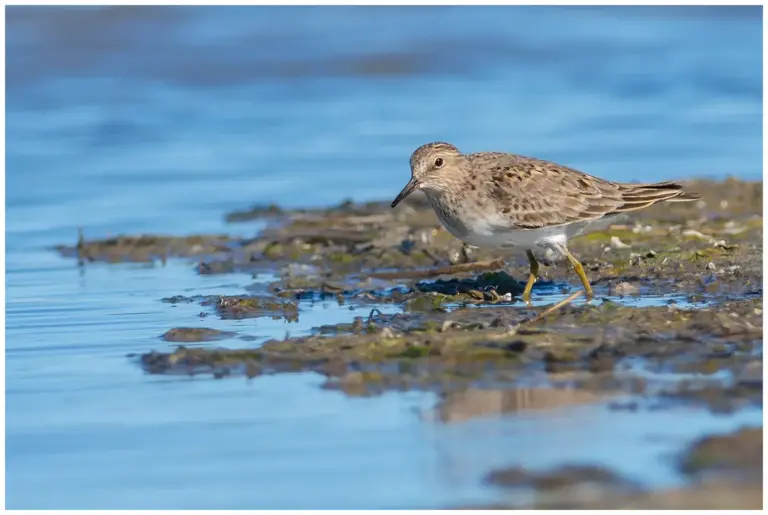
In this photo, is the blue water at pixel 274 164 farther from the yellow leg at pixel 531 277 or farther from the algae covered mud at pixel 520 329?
the yellow leg at pixel 531 277

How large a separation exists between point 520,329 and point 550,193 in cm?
222

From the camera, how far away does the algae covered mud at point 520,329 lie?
6051 mm

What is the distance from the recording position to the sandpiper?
33.0 feet

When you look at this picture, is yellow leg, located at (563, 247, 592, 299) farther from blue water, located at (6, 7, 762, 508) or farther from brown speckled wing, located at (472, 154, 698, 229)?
blue water, located at (6, 7, 762, 508)

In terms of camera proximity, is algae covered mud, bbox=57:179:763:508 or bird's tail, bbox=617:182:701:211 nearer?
algae covered mud, bbox=57:179:763:508

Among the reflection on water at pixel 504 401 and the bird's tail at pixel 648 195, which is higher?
the bird's tail at pixel 648 195

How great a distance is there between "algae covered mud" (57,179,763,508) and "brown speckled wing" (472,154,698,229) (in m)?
0.55

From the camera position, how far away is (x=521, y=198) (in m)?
10.1

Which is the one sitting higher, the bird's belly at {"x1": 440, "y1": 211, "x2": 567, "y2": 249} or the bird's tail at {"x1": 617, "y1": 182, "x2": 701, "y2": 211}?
the bird's tail at {"x1": 617, "y1": 182, "x2": 701, "y2": 211}

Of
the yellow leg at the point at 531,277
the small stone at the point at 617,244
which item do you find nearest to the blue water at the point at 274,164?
the yellow leg at the point at 531,277

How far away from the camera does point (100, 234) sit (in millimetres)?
13844

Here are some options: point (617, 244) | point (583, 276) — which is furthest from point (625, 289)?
point (617, 244)

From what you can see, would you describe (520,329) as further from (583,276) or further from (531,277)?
(531,277)

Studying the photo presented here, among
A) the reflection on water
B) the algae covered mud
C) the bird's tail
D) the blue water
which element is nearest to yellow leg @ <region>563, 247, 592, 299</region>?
the algae covered mud
